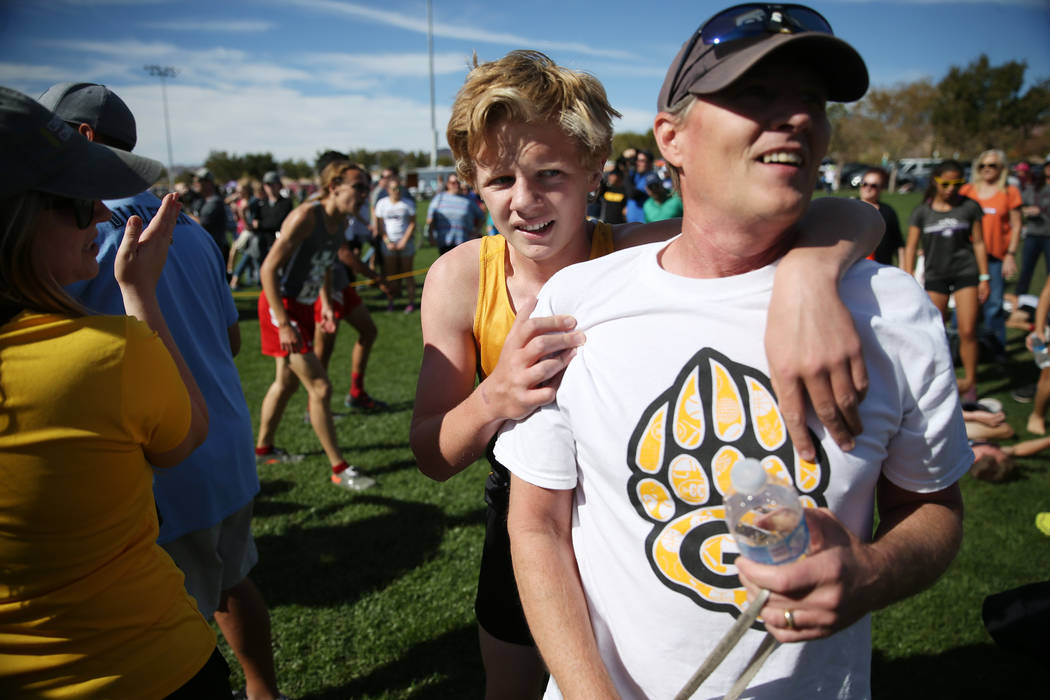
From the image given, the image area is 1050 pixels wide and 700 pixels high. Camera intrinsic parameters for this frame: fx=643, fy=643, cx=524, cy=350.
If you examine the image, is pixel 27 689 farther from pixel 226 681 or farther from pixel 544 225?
pixel 544 225

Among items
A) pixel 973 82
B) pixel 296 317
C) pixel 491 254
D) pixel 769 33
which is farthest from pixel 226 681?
pixel 973 82

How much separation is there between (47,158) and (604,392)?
4.33 ft

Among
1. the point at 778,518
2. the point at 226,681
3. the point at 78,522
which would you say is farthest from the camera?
the point at 226,681

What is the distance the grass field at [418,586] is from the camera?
321 cm

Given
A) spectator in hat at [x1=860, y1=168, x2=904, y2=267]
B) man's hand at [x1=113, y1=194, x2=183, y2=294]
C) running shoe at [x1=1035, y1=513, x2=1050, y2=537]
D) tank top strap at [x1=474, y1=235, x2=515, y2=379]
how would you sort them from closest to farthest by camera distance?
1. man's hand at [x1=113, y1=194, x2=183, y2=294]
2. tank top strap at [x1=474, y1=235, x2=515, y2=379]
3. running shoe at [x1=1035, y1=513, x2=1050, y2=537]
4. spectator in hat at [x1=860, y1=168, x2=904, y2=267]

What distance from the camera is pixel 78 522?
142 cm

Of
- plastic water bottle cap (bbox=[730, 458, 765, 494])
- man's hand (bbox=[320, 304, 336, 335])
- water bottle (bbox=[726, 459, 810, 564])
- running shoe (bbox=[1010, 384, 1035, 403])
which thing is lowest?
running shoe (bbox=[1010, 384, 1035, 403])

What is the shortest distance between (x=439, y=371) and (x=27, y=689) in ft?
4.05

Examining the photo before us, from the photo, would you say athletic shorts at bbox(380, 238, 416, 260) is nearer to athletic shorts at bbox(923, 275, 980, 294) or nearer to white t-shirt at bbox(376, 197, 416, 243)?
white t-shirt at bbox(376, 197, 416, 243)

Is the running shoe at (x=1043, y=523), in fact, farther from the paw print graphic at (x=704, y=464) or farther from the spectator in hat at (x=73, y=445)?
the spectator in hat at (x=73, y=445)

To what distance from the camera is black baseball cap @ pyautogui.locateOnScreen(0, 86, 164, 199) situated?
1.36 meters

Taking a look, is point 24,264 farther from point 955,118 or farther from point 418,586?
point 955,118

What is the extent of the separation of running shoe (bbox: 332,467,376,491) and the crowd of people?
3389 mm

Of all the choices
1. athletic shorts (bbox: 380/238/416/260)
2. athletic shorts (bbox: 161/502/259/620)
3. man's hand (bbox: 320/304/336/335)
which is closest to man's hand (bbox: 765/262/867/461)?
athletic shorts (bbox: 161/502/259/620)
